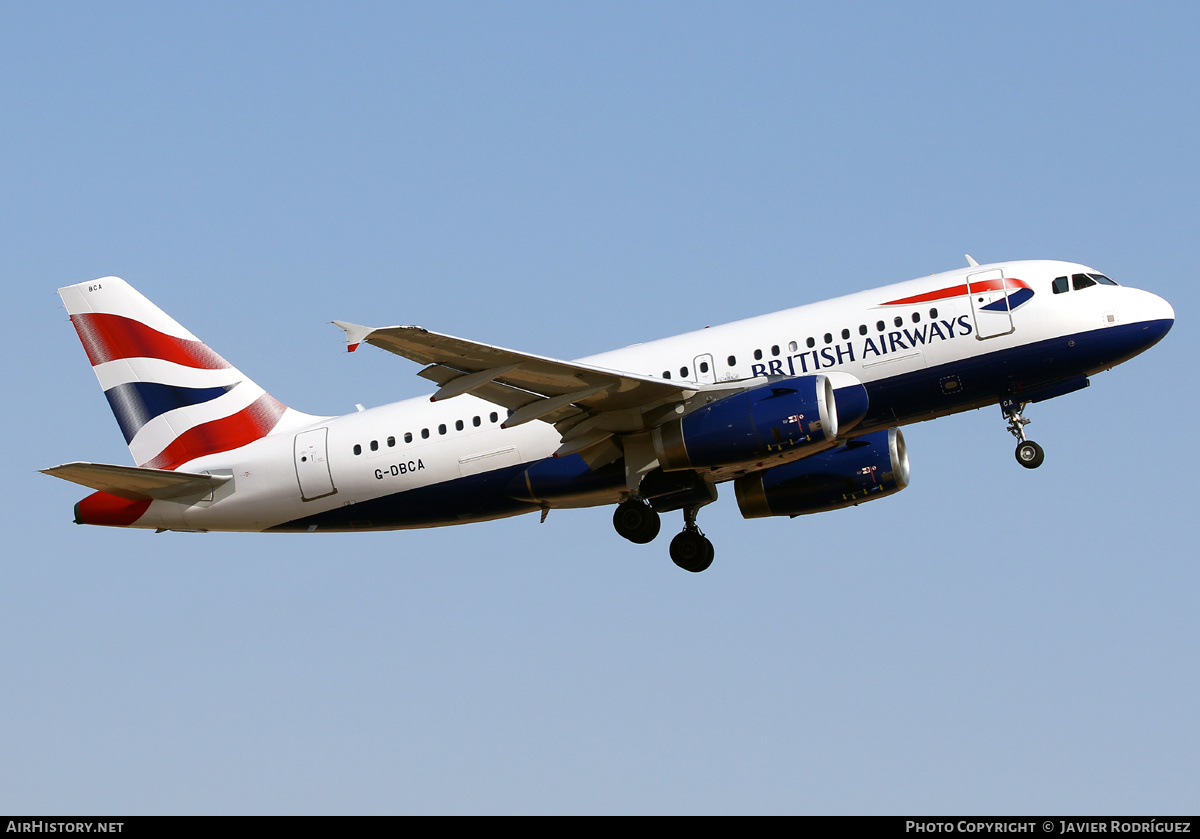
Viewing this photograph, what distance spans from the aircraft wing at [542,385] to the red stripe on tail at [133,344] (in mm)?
10260

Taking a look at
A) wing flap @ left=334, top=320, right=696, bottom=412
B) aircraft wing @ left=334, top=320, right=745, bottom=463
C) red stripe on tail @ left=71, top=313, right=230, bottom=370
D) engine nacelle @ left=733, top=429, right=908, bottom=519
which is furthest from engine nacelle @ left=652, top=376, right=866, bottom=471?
red stripe on tail @ left=71, top=313, right=230, bottom=370

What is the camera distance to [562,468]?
106 feet

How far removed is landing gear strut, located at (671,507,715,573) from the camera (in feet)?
116

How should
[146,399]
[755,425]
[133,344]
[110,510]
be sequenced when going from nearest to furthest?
1. [755,425]
2. [110,510]
3. [146,399]
4. [133,344]

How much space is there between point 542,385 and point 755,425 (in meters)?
4.42

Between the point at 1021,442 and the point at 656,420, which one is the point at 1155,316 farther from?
the point at 656,420

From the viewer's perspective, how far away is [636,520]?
33219 millimetres

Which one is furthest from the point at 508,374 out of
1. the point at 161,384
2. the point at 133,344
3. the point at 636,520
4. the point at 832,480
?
the point at 133,344

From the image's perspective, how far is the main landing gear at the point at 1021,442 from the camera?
3192cm

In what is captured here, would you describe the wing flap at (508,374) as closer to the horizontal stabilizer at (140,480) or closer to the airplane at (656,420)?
the airplane at (656,420)

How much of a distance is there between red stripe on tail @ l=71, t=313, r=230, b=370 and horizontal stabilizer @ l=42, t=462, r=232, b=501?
3.30 meters
